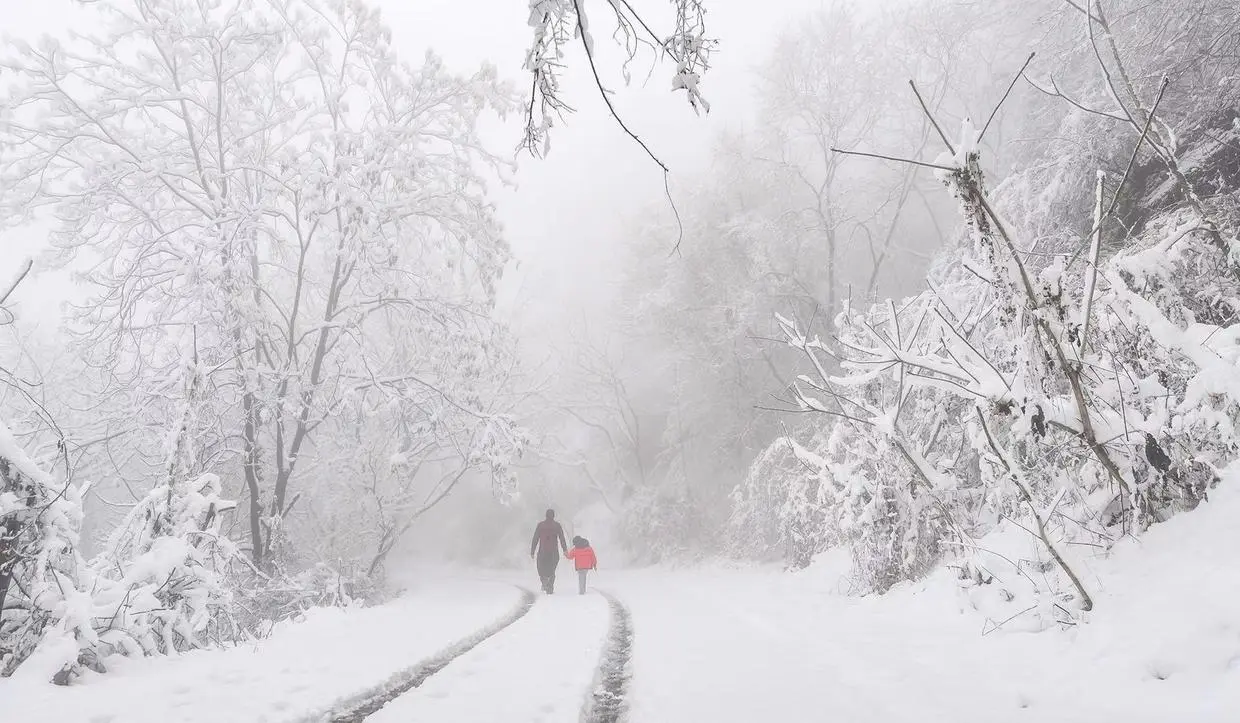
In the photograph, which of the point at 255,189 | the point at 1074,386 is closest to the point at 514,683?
the point at 1074,386

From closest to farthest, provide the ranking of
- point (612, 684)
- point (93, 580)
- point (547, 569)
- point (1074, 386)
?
point (1074, 386)
point (612, 684)
point (93, 580)
point (547, 569)

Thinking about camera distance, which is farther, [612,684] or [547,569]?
[547,569]

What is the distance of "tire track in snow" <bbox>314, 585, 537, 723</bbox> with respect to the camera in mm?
3278

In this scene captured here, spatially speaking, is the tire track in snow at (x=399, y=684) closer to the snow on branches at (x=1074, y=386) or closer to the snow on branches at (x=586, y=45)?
the snow on branches at (x=586, y=45)

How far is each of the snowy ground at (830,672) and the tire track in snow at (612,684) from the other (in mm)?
72

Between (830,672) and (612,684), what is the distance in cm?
147

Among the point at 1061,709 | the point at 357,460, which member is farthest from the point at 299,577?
the point at 1061,709

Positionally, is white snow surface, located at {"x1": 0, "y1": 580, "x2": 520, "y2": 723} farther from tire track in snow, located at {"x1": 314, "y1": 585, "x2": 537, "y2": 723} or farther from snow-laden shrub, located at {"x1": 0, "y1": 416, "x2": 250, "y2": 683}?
snow-laden shrub, located at {"x1": 0, "y1": 416, "x2": 250, "y2": 683}

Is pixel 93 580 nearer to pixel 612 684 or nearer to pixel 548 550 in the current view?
pixel 612 684

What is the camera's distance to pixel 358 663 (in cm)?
437

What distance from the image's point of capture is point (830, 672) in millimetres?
4191

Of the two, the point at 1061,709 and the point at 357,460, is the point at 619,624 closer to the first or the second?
the point at 1061,709

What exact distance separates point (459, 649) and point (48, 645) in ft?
8.71

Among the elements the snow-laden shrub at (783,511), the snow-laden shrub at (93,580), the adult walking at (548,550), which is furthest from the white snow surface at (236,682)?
the adult walking at (548,550)
